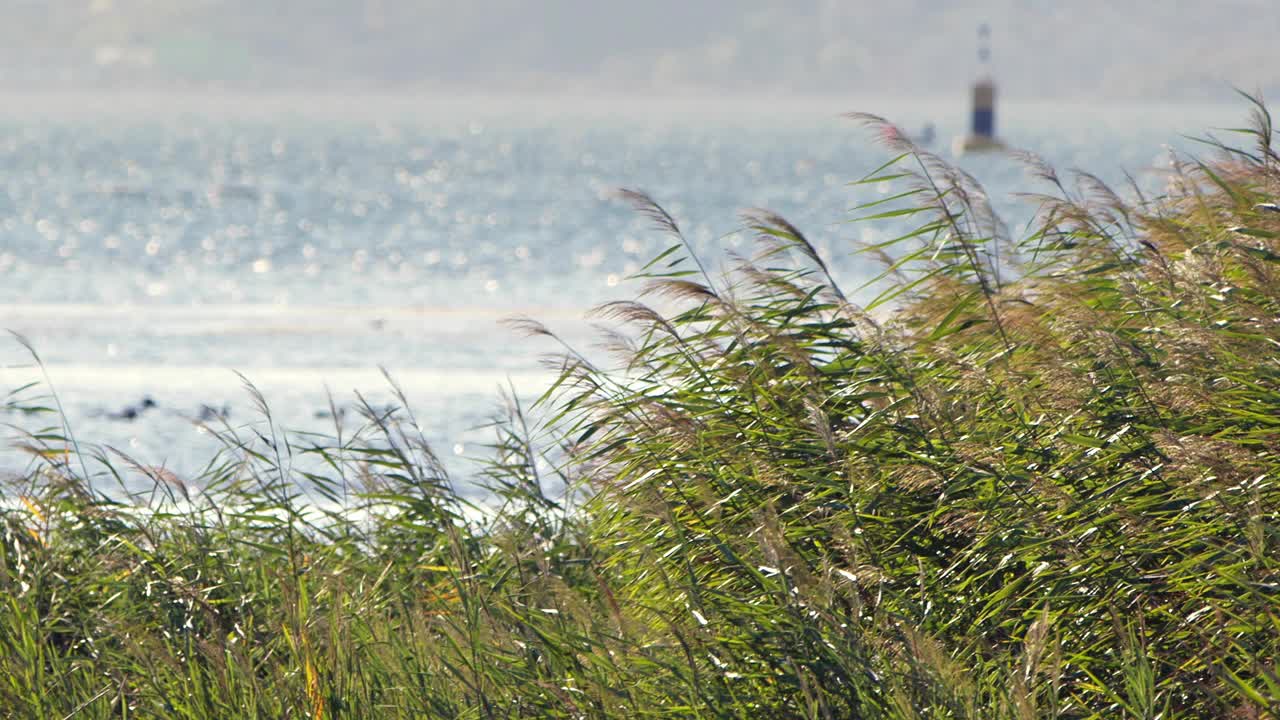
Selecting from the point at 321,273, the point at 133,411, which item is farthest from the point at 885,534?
the point at 321,273

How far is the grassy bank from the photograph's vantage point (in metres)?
3.79

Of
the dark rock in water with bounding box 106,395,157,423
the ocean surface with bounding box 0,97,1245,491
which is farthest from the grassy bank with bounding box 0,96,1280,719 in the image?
the dark rock in water with bounding box 106,395,157,423

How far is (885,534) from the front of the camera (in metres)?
4.24

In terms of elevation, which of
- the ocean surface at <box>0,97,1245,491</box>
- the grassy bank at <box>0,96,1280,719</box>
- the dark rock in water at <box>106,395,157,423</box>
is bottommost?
the ocean surface at <box>0,97,1245,491</box>

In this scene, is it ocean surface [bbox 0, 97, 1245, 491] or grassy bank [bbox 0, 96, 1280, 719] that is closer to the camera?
grassy bank [bbox 0, 96, 1280, 719]

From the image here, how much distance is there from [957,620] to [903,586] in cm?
27

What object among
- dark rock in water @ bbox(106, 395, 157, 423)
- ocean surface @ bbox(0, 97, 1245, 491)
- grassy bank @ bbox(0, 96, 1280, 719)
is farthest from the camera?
ocean surface @ bbox(0, 97, 1245, 491)

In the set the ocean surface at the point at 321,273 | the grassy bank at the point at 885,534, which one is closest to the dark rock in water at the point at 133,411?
the ocean surface at the point at 321,273

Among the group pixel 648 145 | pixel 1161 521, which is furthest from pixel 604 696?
pixel 648 145

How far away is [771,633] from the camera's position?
12.4 ft

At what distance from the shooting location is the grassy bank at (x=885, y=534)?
379 centimetres

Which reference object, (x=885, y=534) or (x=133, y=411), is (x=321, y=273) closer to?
(x=133, y=411)

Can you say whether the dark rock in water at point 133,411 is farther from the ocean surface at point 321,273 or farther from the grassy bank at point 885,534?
the grassy bank at point 885,534

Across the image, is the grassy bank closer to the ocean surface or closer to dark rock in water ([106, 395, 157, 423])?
the ocean surface
